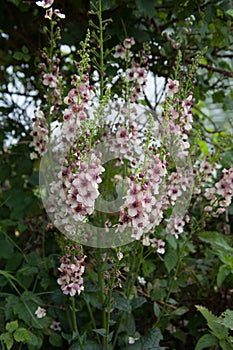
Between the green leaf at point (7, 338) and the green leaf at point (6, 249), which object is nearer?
the green leaf at point (7, 338)

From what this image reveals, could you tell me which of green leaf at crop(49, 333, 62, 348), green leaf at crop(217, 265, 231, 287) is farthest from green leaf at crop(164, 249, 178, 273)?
green leaf at crop(49, 333, 62, 348)

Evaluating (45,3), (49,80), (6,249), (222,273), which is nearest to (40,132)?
(49,80)

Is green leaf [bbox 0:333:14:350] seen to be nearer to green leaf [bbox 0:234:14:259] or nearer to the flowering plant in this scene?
the flowering plant

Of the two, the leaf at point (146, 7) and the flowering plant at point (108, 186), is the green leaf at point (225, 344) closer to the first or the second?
the flowering plant at point (108, 186)

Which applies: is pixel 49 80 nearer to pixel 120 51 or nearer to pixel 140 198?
pixel 120 51

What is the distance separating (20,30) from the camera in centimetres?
183

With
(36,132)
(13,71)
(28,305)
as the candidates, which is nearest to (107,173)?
(36,132)

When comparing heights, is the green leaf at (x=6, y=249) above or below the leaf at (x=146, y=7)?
below

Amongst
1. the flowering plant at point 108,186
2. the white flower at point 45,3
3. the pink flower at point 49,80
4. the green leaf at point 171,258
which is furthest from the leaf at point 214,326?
the white flower at point 45,3

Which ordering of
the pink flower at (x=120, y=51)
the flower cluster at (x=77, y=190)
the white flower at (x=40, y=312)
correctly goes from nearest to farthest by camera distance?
the flower cluster at (x=77, y=190)
the white flower at (x=40, y=312)
the pink flower at (x=120, y=51)

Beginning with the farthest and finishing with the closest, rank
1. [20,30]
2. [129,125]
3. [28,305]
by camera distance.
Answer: [20,30] < [28,305] < [129,125]

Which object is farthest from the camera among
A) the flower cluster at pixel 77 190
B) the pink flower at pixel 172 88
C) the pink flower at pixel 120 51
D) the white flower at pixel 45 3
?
the pink flower at pixel 120 51

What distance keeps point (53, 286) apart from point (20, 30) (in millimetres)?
907

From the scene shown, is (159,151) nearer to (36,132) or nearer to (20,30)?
(36,132)
